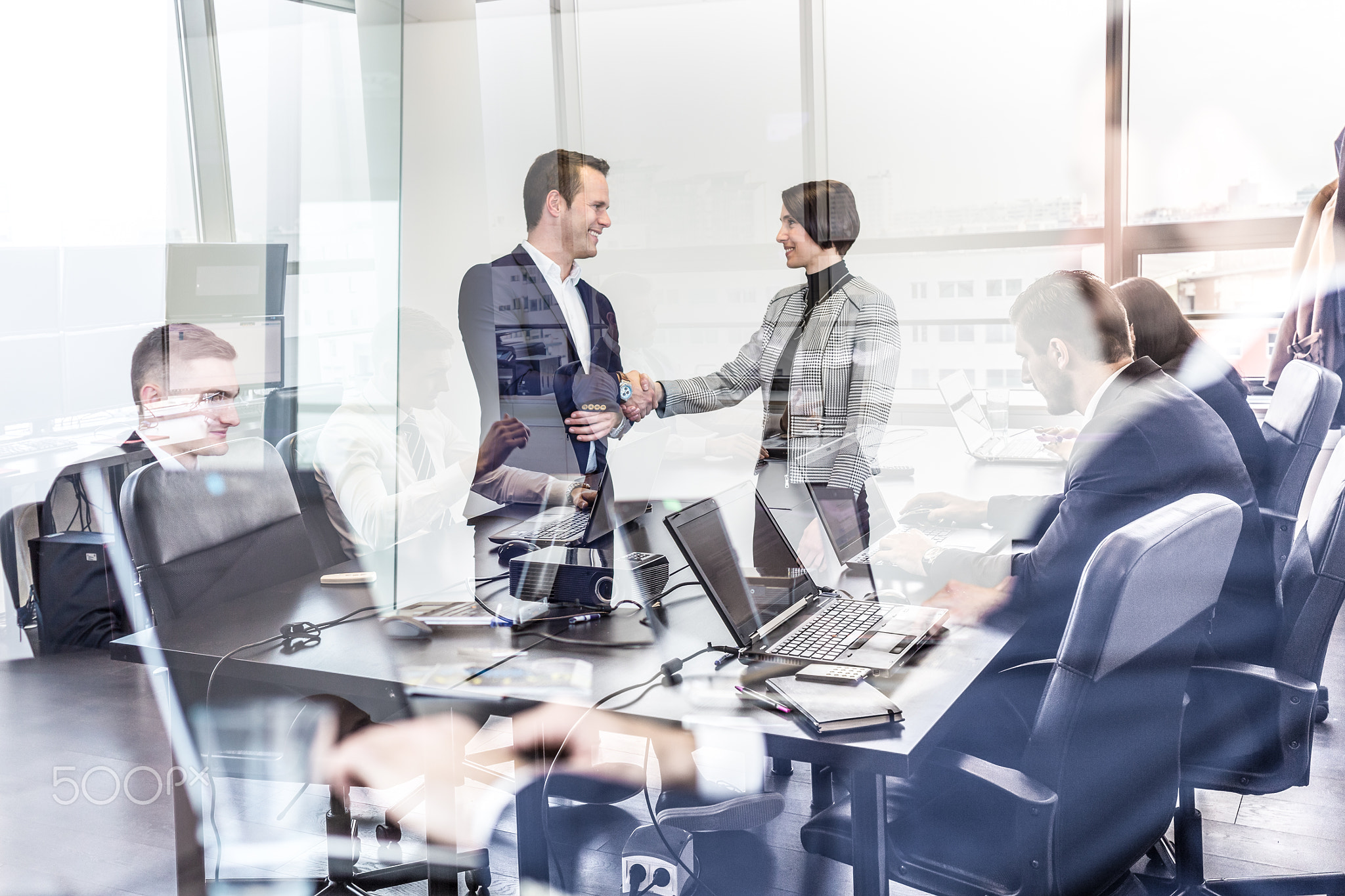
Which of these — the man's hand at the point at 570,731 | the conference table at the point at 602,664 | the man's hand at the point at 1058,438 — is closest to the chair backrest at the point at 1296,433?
the man's hand at the point at 1058,438

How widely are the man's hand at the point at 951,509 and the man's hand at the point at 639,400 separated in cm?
117

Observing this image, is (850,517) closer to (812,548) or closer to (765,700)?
(812,548)

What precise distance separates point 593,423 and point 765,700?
2053mm

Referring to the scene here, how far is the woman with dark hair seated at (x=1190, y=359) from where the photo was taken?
2824mm

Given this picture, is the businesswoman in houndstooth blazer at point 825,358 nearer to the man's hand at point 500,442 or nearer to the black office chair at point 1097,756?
the man's hand at point 500,442

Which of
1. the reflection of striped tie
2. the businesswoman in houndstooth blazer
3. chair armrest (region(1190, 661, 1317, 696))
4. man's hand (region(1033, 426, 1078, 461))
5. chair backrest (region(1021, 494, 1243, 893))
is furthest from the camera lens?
man's hand (region(1033, 426, 1078, 461))

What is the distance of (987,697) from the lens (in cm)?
179

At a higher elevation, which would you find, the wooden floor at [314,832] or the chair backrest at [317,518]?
the chair backrest at [317,518]

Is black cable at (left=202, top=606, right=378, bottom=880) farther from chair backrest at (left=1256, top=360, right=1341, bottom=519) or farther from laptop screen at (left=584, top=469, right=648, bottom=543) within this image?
chair backrest at (left=1256, top=360, right=1341, bottom=519)

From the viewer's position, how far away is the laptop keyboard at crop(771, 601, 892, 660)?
1.61 meters

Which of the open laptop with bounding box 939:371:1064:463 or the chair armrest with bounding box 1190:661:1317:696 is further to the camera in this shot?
the open laptop with bounding box 939:371:1064:463

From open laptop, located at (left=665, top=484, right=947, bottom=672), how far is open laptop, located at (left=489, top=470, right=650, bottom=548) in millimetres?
369

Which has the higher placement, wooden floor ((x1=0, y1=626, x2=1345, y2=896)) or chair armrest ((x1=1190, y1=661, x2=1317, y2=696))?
chair armrest ((x1=1190, y1=661, x2=1317, y2=696))

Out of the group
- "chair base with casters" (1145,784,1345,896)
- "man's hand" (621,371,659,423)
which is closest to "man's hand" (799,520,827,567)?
"chair base with casters" (1145,784,1345,896)
